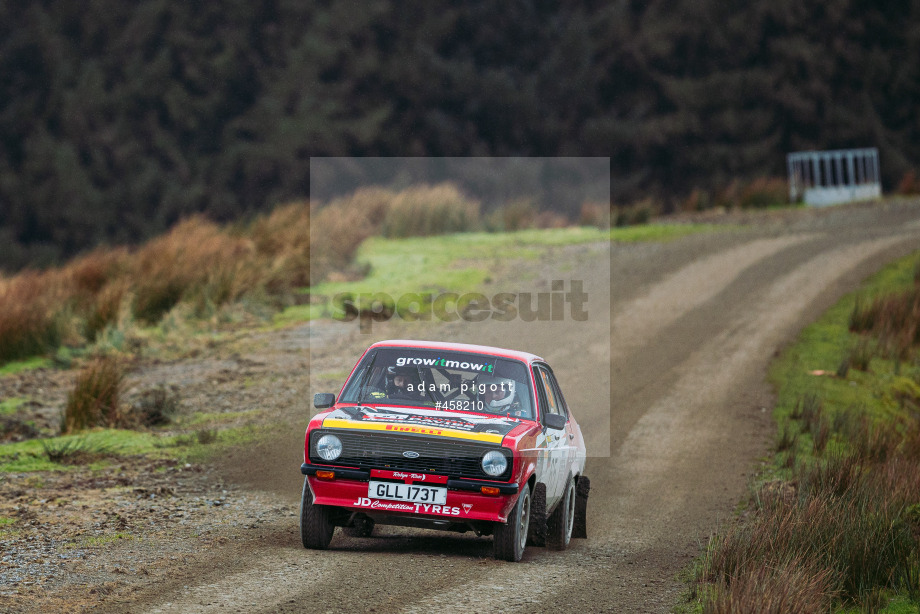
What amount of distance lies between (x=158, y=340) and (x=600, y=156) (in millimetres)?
46122

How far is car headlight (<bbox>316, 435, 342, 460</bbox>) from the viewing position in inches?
342

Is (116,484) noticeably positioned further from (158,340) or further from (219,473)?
(158,340)

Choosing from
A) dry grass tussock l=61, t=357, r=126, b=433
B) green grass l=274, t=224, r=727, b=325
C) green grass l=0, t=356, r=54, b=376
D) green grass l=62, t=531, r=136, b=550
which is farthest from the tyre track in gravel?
green grass l=0, t=356, r=54, b=376

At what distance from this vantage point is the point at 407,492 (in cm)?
860

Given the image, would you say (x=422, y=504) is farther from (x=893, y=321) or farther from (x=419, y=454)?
(x=893, y=321)

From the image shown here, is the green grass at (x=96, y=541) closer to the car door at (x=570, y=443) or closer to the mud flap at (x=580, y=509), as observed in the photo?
the car door at (x=570, y=443)

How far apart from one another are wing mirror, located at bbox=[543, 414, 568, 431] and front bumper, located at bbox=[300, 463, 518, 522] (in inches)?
34.7

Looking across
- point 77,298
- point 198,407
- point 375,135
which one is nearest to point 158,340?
point 77,298

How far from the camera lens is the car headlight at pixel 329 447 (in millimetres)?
8698

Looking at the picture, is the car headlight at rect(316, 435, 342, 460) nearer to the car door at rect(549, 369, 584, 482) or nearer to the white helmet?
the white helmet

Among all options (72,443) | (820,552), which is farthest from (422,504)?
(72,443)

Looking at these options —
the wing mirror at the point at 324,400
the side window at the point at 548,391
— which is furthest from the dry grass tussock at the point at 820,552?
the wing mirror at the point at 324,400

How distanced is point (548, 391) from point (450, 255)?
62.2ft

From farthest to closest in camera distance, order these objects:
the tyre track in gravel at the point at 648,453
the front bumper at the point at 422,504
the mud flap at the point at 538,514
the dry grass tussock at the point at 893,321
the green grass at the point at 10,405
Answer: the dry grass tussock at the point at 893,321, the green grass at the point at 10,405, the mud flap at the point at 538,514, the front bumper at the point at 422,504, the tyre track in gravel at the point at 648,453
